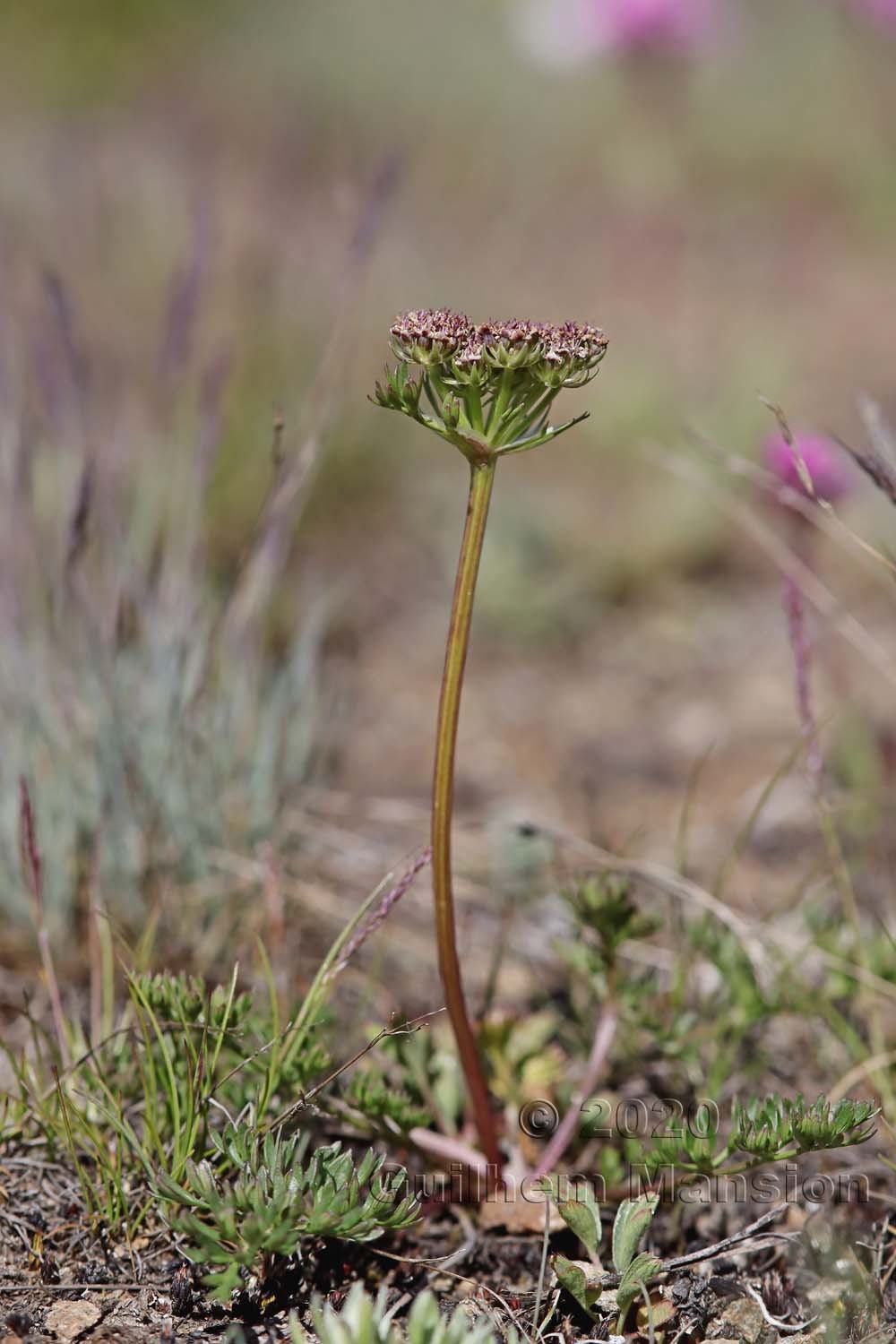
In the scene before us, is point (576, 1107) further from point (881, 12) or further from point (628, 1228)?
point (881, 12)

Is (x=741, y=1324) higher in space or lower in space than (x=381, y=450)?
lower

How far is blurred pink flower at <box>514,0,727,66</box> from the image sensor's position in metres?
4.25

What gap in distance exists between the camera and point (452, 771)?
3.68 feet

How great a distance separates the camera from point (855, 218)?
6133 mm

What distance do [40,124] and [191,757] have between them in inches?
244

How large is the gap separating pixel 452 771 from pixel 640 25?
13.4 ft

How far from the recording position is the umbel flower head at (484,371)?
1036 millimetres

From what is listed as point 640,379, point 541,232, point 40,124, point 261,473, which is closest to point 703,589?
point 640,379

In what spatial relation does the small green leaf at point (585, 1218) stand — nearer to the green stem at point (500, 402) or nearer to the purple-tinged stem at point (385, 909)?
the purple-tinged stem at point (385, 909)

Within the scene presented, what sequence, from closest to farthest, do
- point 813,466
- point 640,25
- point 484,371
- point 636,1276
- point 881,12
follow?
1. point 484,371
2. point 636,1276
3. point 813,466
4. point 640,25
5. point 881,12

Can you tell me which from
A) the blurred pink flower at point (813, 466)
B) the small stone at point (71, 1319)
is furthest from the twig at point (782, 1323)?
the blurred pink flower at point (813, 466)

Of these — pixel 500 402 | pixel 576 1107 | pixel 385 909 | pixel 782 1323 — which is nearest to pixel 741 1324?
pixel 782 1323

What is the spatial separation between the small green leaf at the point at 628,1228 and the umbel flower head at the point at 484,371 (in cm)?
79

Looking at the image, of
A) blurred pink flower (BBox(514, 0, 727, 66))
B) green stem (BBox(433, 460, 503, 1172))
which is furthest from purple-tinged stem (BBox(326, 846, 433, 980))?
blurred pink flower (BBox(514, 0, 727, 66))
